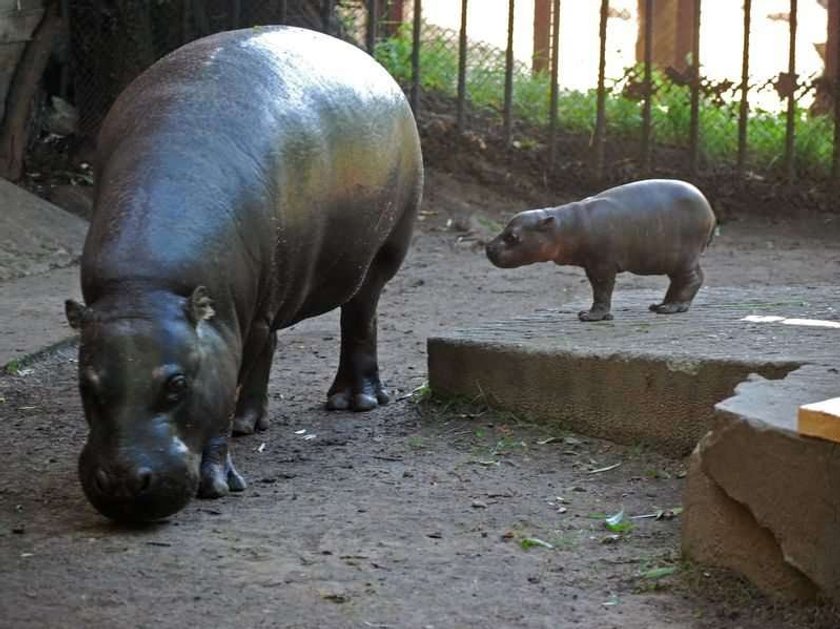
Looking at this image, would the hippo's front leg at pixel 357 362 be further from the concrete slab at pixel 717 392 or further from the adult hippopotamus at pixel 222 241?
the concrete slab at pixel 717 392

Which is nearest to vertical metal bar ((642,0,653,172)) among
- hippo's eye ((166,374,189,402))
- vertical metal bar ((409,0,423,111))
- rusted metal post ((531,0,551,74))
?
rusted metal post ((531,0,551,74))

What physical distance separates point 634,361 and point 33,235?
4.78 m

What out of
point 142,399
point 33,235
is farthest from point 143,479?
point 33,235

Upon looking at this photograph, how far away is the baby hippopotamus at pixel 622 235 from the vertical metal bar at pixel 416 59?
4.96m

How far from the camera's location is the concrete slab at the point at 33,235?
8.62 metres

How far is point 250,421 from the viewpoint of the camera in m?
5.51

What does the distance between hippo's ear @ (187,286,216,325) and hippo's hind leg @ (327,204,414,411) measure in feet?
5.75

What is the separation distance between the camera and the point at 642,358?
17.0 feet

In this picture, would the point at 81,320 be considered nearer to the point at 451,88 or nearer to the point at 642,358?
the point at 642,358

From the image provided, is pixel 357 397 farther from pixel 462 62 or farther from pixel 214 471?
pixel 462 62

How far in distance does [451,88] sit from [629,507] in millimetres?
7335

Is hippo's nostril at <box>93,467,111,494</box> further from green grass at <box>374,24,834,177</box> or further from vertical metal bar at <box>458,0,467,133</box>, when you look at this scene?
green grass at <box>374,24,834,177</box>

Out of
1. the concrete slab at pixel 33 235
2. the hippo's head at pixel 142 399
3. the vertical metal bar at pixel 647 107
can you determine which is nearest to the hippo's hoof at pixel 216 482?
the hippo's head at pixel 142 399

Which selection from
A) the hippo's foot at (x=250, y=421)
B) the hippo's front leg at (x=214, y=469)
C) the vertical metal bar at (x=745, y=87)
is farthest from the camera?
the vertical metal bar at (x=745, y=87)
